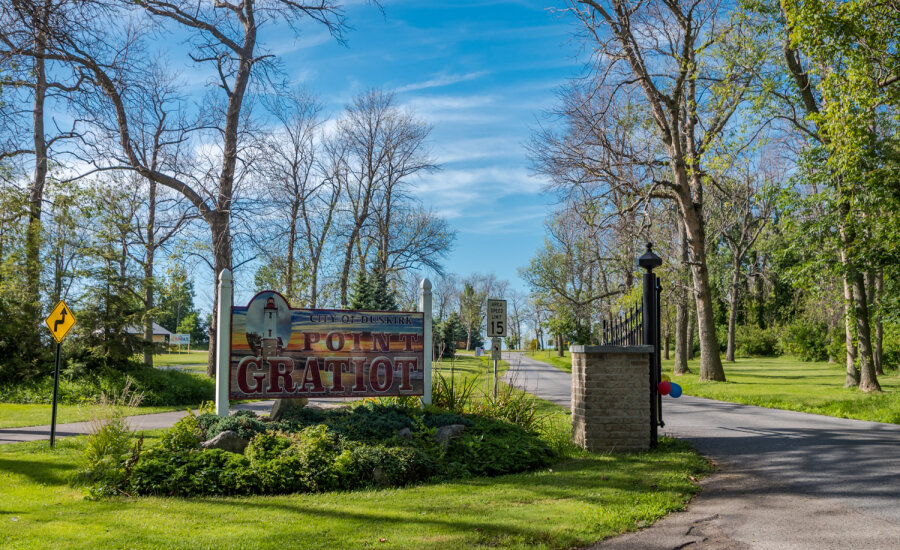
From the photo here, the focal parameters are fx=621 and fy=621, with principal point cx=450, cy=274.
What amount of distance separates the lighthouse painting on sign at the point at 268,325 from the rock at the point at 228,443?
184 cm

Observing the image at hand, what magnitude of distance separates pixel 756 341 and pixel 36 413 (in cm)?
5202

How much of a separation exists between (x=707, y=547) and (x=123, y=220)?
76.7ft

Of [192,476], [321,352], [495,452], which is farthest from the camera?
[321,352]

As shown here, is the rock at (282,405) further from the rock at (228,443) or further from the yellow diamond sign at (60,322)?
the yellow diamond sign at (60,322)

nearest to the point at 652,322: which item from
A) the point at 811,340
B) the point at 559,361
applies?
the point at 811,340

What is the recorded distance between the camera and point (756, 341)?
5288 centimetres

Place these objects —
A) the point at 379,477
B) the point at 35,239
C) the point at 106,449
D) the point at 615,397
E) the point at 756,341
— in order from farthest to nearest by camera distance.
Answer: the point at 756,341, the point at 35,239, the point at 615,397, the point at 106,449, the point at 379,477

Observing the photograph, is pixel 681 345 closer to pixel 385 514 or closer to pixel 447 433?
pixel 447 433

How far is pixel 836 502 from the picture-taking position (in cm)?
631

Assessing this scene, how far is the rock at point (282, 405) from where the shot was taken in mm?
9438

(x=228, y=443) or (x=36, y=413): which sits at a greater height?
(x=228, y=443)

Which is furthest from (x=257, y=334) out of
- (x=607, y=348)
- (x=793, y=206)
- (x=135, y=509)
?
(x=793, y=206)

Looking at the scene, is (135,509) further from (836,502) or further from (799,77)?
(799,77)

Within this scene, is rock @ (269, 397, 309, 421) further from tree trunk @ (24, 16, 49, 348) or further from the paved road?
tree trunk @ (24, 16, 49, 348)
